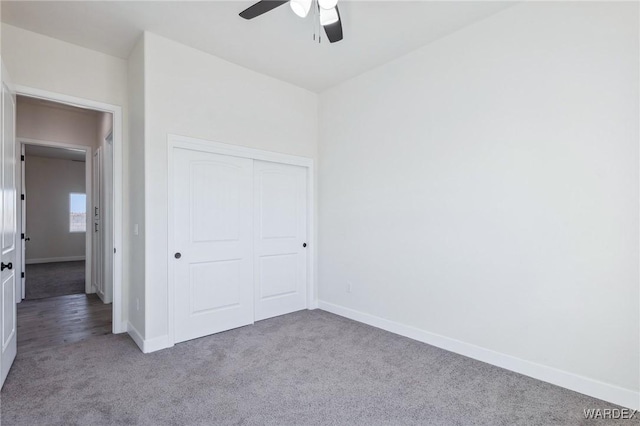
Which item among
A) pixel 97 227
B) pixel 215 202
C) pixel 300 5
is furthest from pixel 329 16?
pixel 97 227

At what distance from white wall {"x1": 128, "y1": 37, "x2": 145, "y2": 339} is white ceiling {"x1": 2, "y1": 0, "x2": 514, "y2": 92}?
283 mm

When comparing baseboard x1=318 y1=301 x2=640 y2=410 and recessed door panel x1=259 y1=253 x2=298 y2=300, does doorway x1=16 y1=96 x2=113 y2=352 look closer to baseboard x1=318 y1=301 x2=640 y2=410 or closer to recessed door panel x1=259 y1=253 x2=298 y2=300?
recessed door panel x1=259 y1=253 x2=298 y2=300

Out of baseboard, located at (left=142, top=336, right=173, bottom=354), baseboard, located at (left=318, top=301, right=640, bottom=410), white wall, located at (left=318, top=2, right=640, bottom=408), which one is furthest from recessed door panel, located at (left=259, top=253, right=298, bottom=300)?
baseboard, located at (left=142, top=336, right=173, bottom=354)

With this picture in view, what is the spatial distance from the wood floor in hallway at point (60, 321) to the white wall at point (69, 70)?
50cm

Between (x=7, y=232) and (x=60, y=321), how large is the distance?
5.93ft

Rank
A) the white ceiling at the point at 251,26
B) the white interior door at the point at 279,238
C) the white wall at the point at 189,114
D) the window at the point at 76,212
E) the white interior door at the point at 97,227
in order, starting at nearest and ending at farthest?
the white ceiling at the point at 251,26
the white wall at the point at 189,114
the white interior door at the point at 279,238
the white interior door at the point at 97,227
the window at the point at 76,212

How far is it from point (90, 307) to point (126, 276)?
154 centimetres

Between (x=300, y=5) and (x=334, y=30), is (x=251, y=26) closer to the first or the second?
(x=334, y=30)

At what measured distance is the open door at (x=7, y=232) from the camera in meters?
2.44

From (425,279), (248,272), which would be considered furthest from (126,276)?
(425,279)

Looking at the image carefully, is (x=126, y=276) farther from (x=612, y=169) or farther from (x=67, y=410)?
(x=612, y=169)

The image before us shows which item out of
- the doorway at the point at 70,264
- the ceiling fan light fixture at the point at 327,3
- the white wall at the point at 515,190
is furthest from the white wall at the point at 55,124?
the ceiling fan light fixture at the point at 327,3

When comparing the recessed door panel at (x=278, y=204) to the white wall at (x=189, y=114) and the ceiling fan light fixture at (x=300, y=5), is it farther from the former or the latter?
the ceiling fan light fixture at (x=300, y=5)

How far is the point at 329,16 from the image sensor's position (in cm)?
227
